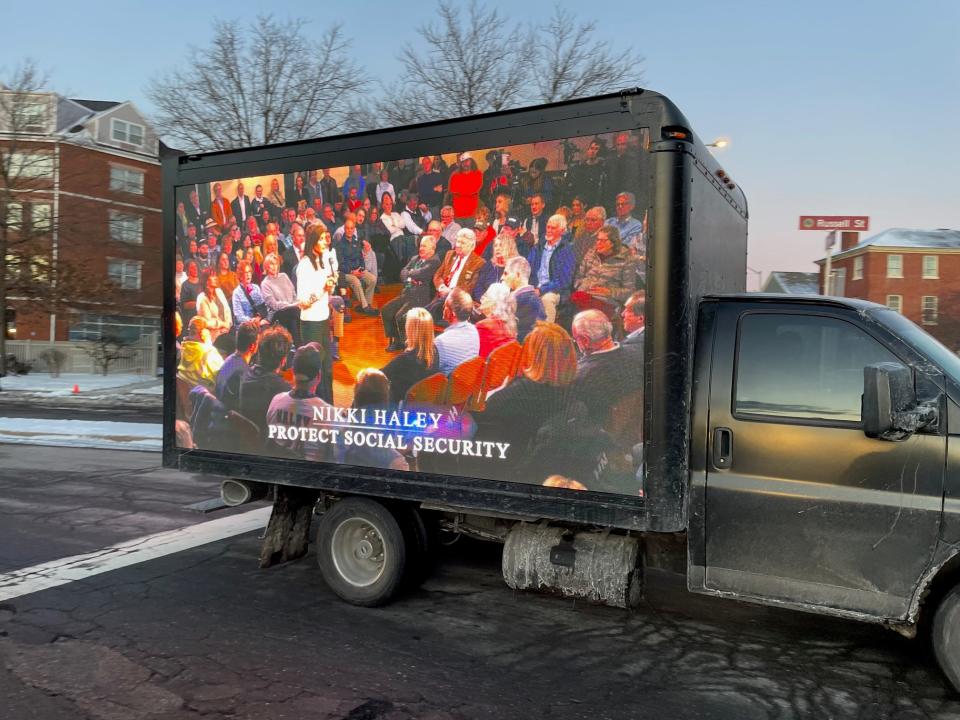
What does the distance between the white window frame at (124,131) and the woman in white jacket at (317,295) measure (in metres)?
43.1

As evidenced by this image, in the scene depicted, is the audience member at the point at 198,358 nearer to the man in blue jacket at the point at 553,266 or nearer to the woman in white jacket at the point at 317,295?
the woman in white jacket at the point at 317,295

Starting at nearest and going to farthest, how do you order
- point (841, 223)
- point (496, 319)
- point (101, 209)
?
1. point (496, 319)
2. point (841, 223)
3. point (101, 209)

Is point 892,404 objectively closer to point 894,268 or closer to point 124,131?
point 124,131

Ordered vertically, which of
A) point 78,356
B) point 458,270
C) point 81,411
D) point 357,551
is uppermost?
point 458,270

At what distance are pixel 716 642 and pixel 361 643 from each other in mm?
2222

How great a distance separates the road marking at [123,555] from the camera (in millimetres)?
→ 5551

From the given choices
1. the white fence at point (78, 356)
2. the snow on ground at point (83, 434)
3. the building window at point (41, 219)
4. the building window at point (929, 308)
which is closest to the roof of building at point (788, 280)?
the building window at point (929, 308)

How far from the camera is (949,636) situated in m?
3.60

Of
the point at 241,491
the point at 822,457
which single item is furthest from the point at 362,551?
the point at 822,457

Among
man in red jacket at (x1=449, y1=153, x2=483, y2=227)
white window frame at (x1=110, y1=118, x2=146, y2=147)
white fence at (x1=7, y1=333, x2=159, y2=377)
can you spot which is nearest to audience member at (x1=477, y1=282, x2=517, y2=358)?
man in red jacket at (x1=449, y1=153, x2=483, y2=227)

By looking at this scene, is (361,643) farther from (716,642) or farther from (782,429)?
(782,429)

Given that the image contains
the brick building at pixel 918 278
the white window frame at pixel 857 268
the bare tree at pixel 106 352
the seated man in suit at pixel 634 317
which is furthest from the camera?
the white window frame at pixel 857 268

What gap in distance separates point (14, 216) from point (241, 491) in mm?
29258

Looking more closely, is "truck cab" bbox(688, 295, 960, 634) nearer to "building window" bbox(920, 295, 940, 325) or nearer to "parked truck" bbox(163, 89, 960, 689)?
"parked truck" bbox(163, 89, 960, 689)
